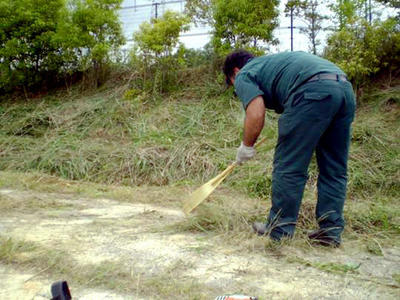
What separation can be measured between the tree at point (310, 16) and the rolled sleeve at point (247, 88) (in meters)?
4.59

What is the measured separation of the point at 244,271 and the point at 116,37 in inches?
254

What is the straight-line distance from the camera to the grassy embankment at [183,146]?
136 inches

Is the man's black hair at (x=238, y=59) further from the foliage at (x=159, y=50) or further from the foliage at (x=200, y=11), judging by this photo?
the foliage at (x=200, y=11)

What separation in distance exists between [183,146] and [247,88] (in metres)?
2.95

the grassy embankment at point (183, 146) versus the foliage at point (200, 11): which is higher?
the foliage at point (200, 11)

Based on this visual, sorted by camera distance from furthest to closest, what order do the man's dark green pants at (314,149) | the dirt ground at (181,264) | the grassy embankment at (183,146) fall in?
the grassy embankment at (183,146) < the man's dark green pants at (314,149) < the dirt ground at (181,264)

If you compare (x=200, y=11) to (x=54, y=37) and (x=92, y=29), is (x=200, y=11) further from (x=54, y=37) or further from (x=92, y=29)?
(x=54, y=37)

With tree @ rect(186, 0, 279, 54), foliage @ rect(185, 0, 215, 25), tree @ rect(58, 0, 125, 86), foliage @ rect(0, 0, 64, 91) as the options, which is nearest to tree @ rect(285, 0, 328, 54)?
tree @ rect(186, 0, 279, 54)

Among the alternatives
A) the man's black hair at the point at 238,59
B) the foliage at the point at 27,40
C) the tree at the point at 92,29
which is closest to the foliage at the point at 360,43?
the man's black hair at the point at 238,59

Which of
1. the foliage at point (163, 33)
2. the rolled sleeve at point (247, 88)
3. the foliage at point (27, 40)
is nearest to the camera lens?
the rolled sleeve at point (247, 88)

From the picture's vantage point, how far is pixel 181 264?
2.35 metres

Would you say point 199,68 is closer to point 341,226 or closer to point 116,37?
point 116,37

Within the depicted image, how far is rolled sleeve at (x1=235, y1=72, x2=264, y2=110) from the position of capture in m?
2.66

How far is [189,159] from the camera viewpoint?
207 inches
